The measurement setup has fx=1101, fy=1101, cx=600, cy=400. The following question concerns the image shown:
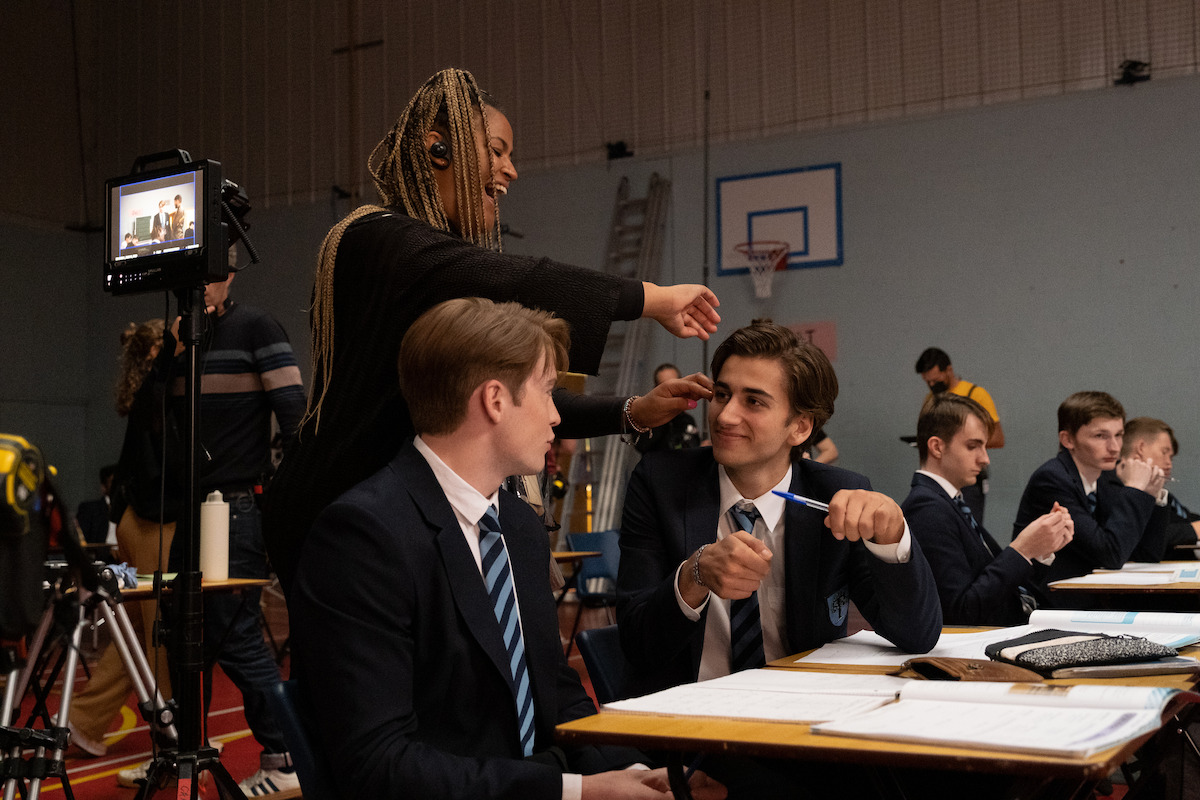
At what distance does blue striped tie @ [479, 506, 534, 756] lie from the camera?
4.91 ft

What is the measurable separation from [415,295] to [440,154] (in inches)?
11.1

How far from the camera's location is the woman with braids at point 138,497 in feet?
11.7

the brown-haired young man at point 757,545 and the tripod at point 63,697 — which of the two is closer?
the brown-haired young man at point 757,545

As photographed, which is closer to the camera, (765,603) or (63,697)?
(765,603)

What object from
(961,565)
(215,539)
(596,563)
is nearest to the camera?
(961,565)

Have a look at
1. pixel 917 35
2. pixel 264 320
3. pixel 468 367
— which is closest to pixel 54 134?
pixel 917 35

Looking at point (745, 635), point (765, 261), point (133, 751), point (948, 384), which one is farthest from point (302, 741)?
point (765, 261)

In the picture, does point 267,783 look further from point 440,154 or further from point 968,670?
point 968,670

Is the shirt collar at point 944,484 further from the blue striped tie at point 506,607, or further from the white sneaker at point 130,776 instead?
the white sneaker at point 130,776

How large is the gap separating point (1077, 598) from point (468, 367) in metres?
2.65

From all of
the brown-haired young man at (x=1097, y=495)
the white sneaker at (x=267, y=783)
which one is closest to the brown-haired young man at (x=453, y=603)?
the white sneaker at (x=267, y=783)

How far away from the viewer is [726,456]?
208 cm

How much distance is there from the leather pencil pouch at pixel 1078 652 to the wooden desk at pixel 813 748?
0.12 metres

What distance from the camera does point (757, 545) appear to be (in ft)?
5.25
